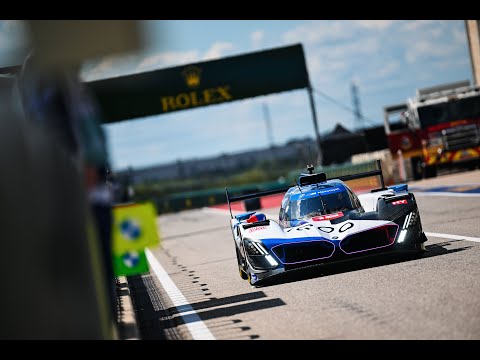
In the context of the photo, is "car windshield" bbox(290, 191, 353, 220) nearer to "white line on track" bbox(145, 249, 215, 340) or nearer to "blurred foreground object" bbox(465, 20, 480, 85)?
"white line on track" bbox(145, 249, 215, 340)

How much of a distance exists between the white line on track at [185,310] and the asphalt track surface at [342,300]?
0.01 m

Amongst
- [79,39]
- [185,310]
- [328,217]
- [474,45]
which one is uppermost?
[474,45]

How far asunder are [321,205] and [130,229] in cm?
632

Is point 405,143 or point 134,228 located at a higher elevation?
point 134,228

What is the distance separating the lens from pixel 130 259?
7.27 meters

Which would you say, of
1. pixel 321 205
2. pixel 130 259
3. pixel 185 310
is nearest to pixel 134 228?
pixel 130 259

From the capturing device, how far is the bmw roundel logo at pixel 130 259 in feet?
23.8

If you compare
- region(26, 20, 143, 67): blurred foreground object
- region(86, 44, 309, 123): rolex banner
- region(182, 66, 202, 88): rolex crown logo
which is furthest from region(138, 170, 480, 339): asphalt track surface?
region(182, 66, 202, 88): rolex crown logo

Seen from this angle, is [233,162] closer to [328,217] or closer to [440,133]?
[440,133]

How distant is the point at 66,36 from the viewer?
5363 mm

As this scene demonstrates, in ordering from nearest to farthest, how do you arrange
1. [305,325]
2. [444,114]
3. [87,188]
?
[87,188] → [305,325] → [444,114]
